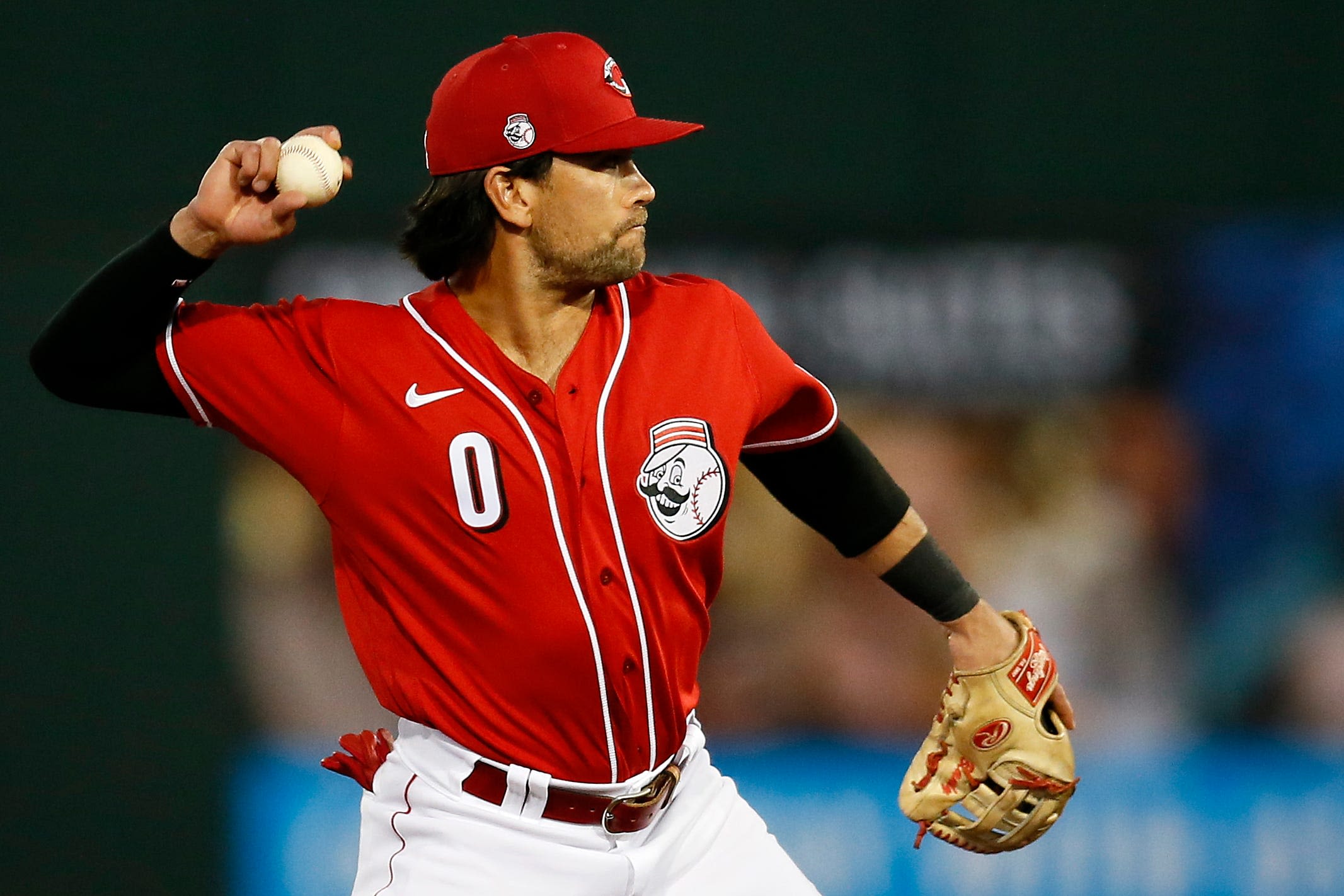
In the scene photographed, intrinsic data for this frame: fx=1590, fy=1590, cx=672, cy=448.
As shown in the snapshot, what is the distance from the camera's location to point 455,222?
255 centimetres

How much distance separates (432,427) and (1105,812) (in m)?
3.26

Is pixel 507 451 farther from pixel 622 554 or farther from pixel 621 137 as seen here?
pixel 621 137

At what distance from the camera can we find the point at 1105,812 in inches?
193

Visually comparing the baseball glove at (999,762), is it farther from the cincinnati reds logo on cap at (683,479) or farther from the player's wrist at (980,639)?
the cincinnati reds logo on cap at (683,479)

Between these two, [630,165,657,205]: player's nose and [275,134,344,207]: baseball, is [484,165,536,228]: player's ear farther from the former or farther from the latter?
[275,134,344,207]: baseball

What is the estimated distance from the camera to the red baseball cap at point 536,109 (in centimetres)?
246

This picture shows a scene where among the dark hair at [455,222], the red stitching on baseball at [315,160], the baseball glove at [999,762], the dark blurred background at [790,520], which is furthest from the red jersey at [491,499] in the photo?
the dark blurred background at [790,520]

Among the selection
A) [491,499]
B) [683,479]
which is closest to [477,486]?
[491,499]

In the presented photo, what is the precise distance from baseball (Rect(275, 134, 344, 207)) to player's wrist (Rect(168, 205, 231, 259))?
121mm

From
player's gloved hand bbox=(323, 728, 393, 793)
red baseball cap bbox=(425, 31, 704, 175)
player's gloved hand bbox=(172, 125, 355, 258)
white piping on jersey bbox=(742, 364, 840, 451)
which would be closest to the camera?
player's gloved hand bbox=(172, 125, 355, 258)

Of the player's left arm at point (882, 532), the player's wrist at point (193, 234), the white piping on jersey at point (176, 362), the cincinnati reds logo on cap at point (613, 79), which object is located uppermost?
the cincinnati reds logo on cap at point (613, 79)

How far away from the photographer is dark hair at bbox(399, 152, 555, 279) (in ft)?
8.32

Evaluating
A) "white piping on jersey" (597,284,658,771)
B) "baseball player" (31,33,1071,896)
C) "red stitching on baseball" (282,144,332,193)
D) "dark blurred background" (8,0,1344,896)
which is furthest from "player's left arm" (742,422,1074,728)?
"dark blurred background" (8,0,1344,896)

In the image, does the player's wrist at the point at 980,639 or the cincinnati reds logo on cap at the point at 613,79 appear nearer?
the cincinnati reds logo on cap at the point at 613,79
